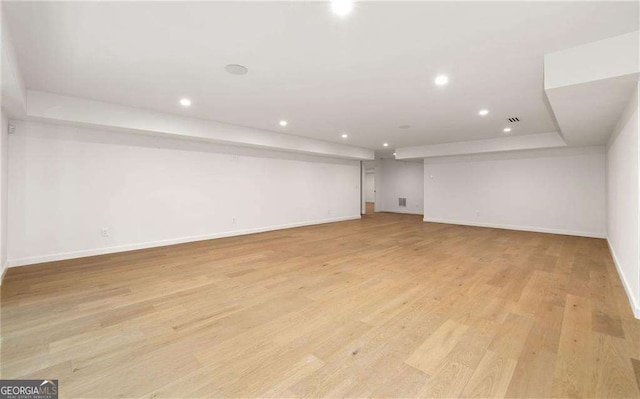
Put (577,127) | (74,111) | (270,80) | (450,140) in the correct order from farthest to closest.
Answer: (450,140), (577,127), (74,111), (270,80)

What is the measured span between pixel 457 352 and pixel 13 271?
18.5 feet

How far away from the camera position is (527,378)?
170 cm

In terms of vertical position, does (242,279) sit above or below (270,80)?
below

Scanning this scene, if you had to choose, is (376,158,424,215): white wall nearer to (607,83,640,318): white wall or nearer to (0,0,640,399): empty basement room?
(0,0,640,399): empty basement room

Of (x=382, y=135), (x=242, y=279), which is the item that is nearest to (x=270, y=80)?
(x=242, y=279)

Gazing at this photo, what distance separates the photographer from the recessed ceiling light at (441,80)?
11.0 feet

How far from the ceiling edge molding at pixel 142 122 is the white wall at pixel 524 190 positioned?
17.1 ft

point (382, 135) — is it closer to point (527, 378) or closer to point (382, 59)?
point (382, 59)

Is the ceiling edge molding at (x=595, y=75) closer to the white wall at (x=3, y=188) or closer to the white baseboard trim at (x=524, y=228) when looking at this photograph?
the white baseboard trim at (x=524, y=228)

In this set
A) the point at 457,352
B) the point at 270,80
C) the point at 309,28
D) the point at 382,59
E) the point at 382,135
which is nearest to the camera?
the point at 457,352

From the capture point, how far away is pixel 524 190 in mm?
7609

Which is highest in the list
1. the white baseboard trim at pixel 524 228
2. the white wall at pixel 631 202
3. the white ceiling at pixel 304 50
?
the white ceiling at pixel 304 50

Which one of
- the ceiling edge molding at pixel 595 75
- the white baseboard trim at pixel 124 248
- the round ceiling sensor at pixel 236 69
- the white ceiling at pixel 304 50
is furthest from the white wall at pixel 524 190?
the round ceiling sensor at pixel 236 69

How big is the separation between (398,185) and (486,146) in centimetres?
495
